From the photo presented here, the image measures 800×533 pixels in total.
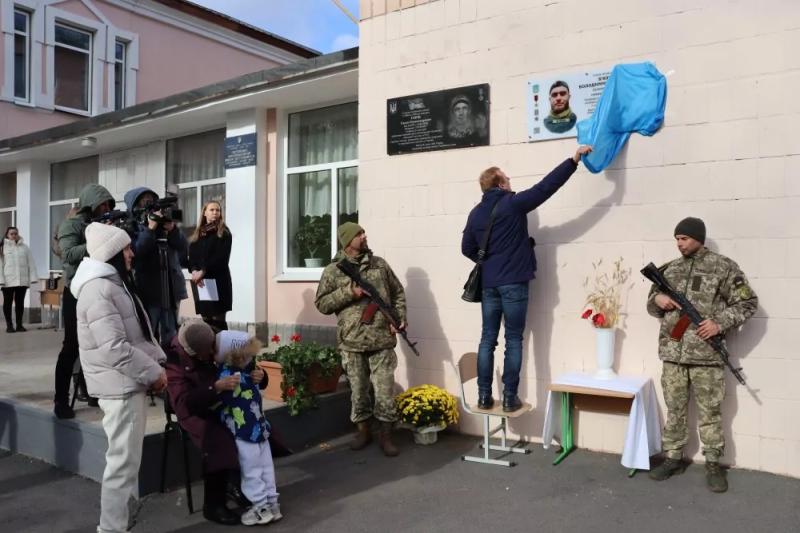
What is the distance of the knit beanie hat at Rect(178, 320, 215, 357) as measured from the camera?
13.1ft

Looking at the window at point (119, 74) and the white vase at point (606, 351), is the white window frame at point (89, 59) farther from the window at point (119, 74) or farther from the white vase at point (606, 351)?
the white vase at point (606, 351)

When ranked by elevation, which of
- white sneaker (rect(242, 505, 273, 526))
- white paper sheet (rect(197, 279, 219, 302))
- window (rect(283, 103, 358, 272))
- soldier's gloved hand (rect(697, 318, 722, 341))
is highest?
window (rect(283, 103, 358, 272))

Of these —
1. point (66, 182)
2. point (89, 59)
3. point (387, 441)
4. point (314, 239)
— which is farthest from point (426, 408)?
point (89, 59)

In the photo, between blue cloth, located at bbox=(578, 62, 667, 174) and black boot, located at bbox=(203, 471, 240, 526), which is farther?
blue cloth, located at bbox=(578, 62, 667, 174)

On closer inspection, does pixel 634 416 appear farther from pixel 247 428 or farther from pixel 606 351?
pixel 247 428

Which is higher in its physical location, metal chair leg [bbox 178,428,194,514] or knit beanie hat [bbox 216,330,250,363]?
knit beanie hat [bbox 216,330,250,363]

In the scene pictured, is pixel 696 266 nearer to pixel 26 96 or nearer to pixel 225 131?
pixel 225 131

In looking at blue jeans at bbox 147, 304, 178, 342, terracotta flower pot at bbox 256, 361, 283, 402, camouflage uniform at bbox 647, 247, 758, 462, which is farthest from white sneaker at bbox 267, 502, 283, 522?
camouflage uniform at bbox 647, 247, 758, 462

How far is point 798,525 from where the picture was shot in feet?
12.9

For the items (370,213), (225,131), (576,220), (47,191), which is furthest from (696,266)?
(47,191)

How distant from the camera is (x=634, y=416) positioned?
471cm

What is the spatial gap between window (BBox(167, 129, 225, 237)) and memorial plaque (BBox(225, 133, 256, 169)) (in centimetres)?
78

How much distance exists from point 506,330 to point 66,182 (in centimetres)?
1019

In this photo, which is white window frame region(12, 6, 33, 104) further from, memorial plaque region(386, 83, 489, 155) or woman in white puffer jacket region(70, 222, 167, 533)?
woman in white puffer jacket region(70, 222, 167, 533)
